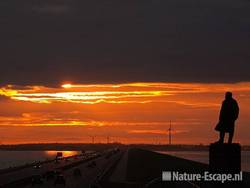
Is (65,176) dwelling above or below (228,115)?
above

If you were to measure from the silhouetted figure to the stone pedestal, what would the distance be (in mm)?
659

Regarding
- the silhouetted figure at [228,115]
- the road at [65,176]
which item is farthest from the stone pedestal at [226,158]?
the road at [65,176]

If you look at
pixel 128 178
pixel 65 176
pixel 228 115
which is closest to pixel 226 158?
pixel 228 115

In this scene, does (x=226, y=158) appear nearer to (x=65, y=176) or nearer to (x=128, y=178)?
(x=128, y=178)

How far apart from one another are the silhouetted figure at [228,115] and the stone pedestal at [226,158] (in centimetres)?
66

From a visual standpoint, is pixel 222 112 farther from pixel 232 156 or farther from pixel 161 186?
pixel 161 186

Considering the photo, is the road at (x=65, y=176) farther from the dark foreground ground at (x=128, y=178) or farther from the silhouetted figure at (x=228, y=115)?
the silhouetted figure at (x=228, y=115)

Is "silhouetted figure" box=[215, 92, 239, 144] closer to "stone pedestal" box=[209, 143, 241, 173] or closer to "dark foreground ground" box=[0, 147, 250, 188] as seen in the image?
"stone pedestal" box=[209, 143, 241, 173]

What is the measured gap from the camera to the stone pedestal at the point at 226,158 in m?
29.2

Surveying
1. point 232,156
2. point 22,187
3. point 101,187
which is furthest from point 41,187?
point 232,156

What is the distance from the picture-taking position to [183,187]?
A: 4378 centimetres

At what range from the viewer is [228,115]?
30344 millimetres

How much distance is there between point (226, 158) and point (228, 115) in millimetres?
2033

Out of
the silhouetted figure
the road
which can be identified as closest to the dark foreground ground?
the road
